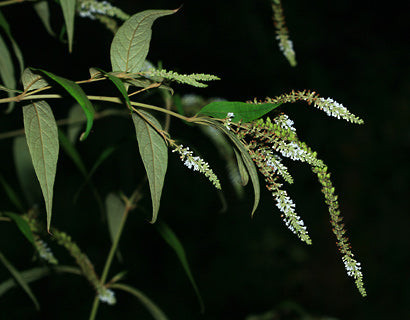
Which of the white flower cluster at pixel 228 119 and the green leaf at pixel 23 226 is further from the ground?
the white flower cluster at pixel 228 119

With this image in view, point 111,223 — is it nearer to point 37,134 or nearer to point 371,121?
point 37,134

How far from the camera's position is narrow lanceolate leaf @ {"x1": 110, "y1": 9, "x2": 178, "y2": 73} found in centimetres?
59

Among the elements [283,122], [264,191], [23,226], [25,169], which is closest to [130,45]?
[283,122]

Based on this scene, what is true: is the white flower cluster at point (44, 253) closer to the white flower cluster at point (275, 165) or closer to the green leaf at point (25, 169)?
the green leaf at point (25, 169)

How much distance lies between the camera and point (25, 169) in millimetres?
1053

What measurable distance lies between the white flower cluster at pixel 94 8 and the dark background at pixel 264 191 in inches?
58.3

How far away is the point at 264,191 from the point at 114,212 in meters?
2.21

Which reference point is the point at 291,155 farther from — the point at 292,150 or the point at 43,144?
the point at 43,144

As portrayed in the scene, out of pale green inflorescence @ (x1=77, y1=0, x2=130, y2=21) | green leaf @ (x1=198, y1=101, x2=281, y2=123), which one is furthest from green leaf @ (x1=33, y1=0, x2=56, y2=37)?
green leaf @ (x1=198, y1=101, x2=281, y2=123)

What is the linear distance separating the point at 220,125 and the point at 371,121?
409 centimetres

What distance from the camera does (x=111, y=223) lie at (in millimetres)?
1097

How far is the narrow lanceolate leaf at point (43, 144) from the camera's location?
21.6 inches

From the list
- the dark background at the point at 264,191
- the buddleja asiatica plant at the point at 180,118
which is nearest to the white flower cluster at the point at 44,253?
the buddleja asiatica plant at the point at 180,118

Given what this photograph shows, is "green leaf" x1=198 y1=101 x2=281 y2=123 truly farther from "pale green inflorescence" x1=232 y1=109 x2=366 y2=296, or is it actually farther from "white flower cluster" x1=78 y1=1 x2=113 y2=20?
"white flower cluster" x1=78 y1=1 x2=113 y2=20
